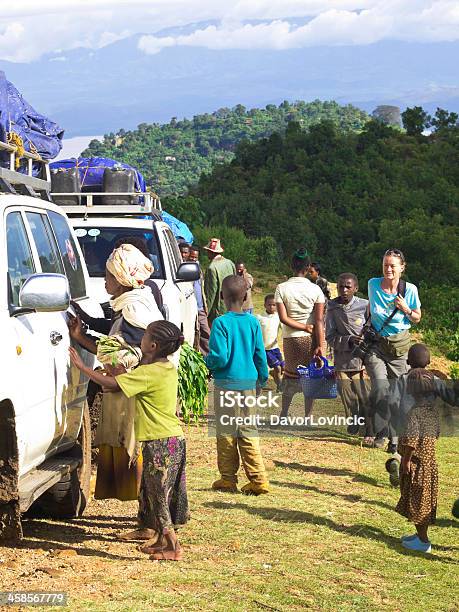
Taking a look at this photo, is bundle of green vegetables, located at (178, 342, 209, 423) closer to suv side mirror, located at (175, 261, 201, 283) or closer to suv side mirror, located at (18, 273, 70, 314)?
suv side mirror, located at (175, 261, 201, 283)

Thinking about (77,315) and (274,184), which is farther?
(274,184)

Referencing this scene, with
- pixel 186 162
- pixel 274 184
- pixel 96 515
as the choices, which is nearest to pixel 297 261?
pixel 96 515

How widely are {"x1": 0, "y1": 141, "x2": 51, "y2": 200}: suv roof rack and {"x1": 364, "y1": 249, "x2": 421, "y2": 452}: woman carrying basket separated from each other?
323 cm

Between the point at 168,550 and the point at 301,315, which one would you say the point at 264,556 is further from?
the point at 301,315

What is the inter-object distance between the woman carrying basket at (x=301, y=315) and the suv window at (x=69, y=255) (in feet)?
12.1

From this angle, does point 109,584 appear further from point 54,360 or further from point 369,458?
point 369,458

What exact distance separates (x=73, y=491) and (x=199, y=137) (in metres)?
85.8

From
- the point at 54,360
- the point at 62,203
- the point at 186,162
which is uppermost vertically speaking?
the point at 186,162

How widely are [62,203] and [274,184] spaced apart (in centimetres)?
4318

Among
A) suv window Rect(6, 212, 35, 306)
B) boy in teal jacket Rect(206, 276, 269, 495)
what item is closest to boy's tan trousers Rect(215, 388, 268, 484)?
boy in teal jacket Rect(206, 276, 269, 495)

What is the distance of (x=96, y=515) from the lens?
25.4ft

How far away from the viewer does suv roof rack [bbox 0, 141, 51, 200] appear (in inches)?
264

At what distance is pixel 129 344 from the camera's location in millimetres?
6816

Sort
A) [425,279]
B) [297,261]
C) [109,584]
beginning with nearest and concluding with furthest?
[109,584], [297,261], [425,279]
